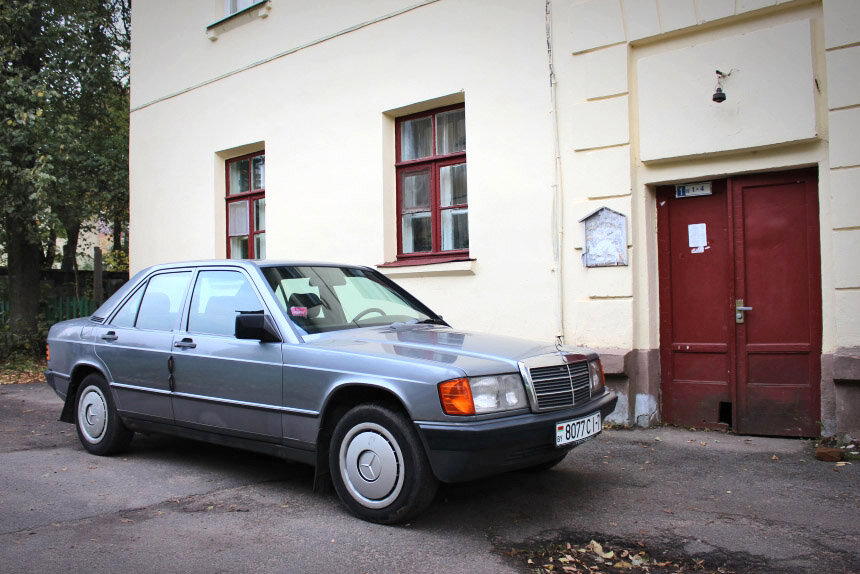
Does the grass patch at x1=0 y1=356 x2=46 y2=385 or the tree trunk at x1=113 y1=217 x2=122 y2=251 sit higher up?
the tree trunk at x1=113 y1=217 x2=122 y2=251

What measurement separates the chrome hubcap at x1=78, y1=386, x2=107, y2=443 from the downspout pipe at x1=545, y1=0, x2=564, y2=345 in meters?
4.24

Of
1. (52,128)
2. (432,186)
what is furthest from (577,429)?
(52,128)

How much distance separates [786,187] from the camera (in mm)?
6195

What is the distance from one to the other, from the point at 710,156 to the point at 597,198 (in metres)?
1.10

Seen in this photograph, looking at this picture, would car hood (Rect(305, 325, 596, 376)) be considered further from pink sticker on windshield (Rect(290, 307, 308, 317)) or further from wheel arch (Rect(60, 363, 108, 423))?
wheel arch (Rect(60, 363, 108, 423))

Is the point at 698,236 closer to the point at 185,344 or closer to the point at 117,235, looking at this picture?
the point at 185,344

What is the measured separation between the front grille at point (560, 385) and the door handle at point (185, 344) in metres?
2.48

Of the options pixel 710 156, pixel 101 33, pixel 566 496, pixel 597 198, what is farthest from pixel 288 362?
pixel 101 33

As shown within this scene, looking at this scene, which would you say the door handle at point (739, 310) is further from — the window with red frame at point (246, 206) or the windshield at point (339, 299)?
the window with red frame at point (246, 206)

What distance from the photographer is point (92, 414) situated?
5.72m

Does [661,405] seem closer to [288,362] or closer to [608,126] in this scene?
[608,126]

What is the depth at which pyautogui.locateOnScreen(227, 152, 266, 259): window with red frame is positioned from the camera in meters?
10.6

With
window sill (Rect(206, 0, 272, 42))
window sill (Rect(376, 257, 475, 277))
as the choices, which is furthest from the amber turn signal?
window sill (Rect(206, 0, 272, 42))

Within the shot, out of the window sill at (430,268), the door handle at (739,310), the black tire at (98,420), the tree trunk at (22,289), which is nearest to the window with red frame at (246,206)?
the window sill at (430,268)
